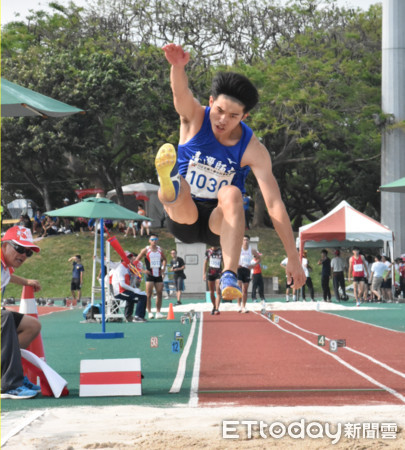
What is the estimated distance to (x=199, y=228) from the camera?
5953 mm

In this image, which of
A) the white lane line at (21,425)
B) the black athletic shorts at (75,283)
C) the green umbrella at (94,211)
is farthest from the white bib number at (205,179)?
the black athletic shorts at (75,283)

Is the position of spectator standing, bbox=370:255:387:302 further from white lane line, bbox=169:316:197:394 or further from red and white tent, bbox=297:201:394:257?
white lane line, bbox=169:316:197:394

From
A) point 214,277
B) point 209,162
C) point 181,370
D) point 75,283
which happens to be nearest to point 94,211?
point 214,277

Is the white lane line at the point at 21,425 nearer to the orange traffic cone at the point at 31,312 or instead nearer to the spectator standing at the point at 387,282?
the orange traffic cone at the point at 31,312

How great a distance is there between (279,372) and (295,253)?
14.8ft

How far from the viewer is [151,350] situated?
12398 millimetres

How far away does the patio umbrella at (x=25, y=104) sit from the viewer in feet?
23.3

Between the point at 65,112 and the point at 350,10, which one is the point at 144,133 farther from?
the point at 65,112

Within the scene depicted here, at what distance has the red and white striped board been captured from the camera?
26.8 feet

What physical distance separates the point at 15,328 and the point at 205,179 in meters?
2.94

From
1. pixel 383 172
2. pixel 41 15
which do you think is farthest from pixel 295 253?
pixel 41 15

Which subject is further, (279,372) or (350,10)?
(350,10)

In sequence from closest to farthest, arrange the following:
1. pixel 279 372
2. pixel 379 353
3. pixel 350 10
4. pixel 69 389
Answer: pixel 69 389
pixel 279 372
pixel 379 353
pixel 350 10

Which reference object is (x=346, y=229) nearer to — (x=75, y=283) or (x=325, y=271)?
(x=325, y=271)
